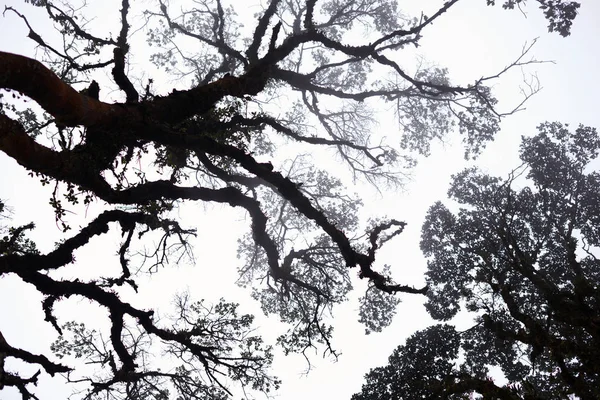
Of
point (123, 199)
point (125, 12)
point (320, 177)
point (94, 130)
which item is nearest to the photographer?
point (94, 130)

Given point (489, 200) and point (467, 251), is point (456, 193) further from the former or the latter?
point (467, 251)

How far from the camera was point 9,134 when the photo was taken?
3.73 meters

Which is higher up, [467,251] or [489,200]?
[489,200]

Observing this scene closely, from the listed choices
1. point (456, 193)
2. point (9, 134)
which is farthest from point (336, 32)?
point (9, 134)

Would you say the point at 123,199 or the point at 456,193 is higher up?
the point at 456,193

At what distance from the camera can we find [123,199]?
512cm

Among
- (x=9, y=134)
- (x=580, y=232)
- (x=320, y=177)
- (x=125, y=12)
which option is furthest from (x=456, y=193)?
(x=9, y=134)

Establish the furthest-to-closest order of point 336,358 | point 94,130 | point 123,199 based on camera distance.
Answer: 1. point 336,358
2. point 123,199
3. point 94,130

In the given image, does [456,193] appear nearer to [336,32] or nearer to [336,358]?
[336,32]

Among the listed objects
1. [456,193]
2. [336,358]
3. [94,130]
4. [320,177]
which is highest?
[320,177]

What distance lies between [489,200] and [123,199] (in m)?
13.0

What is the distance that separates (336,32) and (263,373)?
13577 mm

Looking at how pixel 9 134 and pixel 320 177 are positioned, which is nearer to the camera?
pixel 9 134

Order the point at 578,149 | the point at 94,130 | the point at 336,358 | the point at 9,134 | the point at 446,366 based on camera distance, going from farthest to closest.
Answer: the point at 578,149 → the point at 446,366 → the point at 336,358 → the point at 94,130 → the point at 9,134
